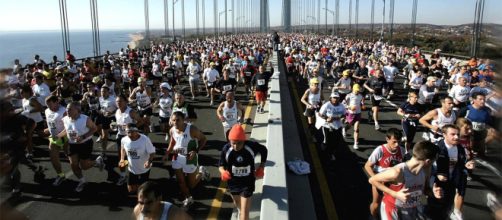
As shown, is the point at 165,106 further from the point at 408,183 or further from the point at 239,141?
the point at 408,183

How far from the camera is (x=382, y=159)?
6.28 metres

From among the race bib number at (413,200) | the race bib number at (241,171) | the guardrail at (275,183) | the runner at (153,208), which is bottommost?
the guardrail at (275,183)

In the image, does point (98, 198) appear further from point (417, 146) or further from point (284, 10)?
point (284, 10)

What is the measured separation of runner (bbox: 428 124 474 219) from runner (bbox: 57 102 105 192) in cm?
643

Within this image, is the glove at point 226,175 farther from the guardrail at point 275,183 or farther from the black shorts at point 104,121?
the black shorts at point 104,121

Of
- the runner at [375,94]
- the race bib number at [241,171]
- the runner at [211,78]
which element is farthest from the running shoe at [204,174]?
the runner at [211,78]

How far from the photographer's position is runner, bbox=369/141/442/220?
4828mm

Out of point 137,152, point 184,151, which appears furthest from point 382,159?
point 137,152

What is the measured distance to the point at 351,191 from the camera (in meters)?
7.71

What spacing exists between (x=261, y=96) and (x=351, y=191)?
745cm

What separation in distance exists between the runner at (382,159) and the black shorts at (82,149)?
216 inches

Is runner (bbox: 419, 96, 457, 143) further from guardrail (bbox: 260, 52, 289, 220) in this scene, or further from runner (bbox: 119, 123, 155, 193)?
runner (bbox: 119, 123, 155, 193)

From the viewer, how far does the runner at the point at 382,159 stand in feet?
19.8

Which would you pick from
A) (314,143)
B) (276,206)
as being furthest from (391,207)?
(314,143)
